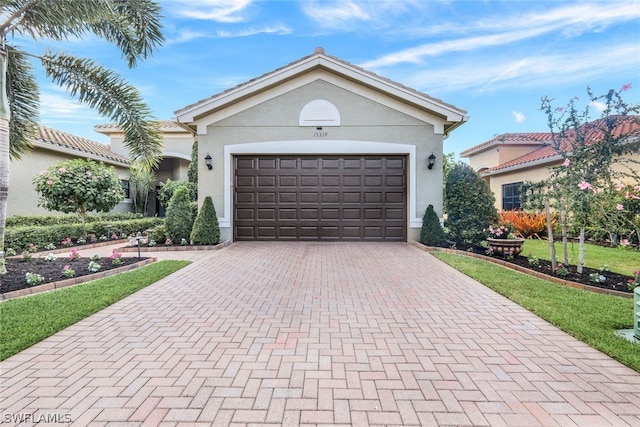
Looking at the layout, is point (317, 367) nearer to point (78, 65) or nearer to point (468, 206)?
point (468, 206)

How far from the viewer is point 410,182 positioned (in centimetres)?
1038

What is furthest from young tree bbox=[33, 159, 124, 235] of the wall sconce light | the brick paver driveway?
the wall sconce light

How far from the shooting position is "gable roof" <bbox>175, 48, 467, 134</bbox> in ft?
32.3

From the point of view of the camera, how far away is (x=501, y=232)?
8.62m

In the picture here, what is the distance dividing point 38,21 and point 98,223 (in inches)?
291

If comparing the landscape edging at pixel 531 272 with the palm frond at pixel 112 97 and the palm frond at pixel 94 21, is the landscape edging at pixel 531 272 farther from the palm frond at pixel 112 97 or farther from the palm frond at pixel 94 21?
the palm frond at pixel 94 21

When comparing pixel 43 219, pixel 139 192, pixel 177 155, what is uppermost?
pixel 177 155

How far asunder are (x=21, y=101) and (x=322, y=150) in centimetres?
757

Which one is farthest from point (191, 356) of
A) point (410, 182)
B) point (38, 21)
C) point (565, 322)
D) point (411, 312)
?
point (410, 182)

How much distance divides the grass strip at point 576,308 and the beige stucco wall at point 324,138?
4487 millimetres

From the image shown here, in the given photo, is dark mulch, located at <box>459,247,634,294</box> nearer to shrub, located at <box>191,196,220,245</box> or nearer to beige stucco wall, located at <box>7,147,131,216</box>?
shrub, located at <box>191,196,220,245</box>

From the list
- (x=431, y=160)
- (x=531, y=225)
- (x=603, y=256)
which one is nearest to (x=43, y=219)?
(x=431, y=160)

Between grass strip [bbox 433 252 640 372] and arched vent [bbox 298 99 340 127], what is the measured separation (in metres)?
6.33

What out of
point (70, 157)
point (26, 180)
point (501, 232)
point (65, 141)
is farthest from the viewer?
point (65, 141)
